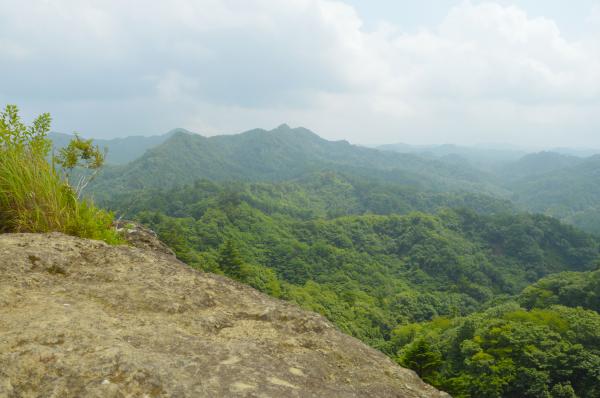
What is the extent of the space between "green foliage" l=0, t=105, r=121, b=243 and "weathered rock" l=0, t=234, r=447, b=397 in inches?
19.8

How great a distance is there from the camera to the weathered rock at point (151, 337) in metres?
1.92

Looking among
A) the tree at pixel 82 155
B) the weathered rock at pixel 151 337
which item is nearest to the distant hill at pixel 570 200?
the tree at pixel 82 155

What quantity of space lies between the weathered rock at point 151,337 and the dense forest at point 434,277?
56.8 ft

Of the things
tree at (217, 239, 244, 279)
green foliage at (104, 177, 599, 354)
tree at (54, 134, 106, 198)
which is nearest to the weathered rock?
tree at (54, 134, 106, 198)

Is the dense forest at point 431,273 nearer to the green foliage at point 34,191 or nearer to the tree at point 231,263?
the tree at point 231,263

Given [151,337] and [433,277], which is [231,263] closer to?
[151,337]

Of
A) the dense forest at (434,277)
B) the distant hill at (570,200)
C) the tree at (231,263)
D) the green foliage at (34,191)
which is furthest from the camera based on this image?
the distant hill at (570,200)

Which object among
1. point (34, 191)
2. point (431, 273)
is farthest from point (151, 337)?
point (431, 273)

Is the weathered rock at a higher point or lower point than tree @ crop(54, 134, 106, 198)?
lower

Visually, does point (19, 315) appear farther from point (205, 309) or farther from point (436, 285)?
point (436, 285)

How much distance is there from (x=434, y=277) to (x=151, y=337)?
75.3 meters

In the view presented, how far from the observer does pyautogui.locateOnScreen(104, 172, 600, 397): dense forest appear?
22.2 metres

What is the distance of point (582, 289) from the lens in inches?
1528

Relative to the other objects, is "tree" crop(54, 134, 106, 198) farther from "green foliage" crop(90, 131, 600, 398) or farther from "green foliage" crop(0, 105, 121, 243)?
"green foliage" crop(90, 131, 600, 398)
